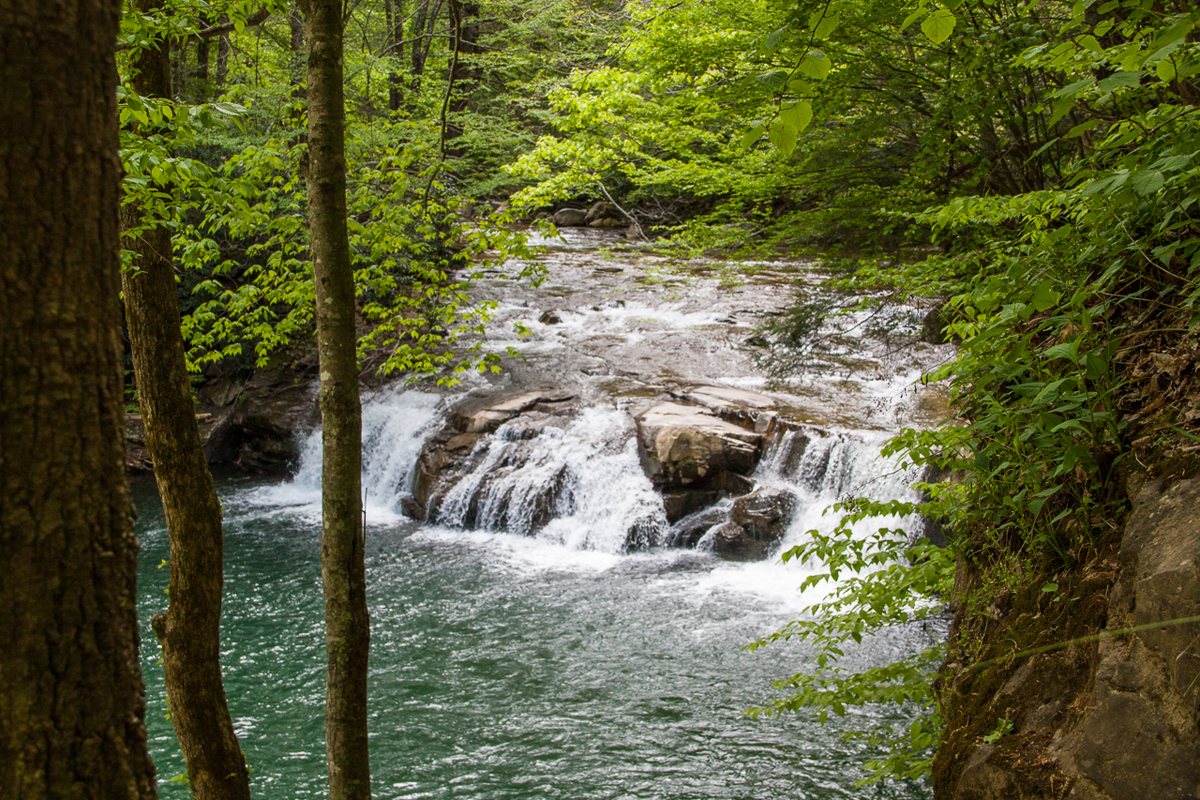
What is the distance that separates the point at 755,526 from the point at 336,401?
7714mm

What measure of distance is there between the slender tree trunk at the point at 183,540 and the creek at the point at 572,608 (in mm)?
560

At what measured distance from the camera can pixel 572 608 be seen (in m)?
8.92

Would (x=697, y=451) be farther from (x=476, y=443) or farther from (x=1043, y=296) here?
(x=1043, y=296)

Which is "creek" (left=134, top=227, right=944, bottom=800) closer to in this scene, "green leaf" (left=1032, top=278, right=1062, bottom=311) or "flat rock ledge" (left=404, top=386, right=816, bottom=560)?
"flat rock ledge" (left=404, top=386, right=816, bottom=560)

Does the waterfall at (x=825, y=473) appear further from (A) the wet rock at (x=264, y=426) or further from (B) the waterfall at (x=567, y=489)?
(A) the wet rock at (x=264, y=426)

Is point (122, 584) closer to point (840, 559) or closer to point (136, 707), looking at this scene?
point (136, 707)

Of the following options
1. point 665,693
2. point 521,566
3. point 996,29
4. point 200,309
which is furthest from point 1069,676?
point 521,566

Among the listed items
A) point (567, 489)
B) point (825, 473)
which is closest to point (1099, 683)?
point (825, 473)

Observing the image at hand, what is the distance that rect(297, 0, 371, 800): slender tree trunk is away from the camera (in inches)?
118

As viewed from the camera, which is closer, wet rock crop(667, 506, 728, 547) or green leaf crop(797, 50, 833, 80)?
green leaf crop(797, 50, 833, 80)

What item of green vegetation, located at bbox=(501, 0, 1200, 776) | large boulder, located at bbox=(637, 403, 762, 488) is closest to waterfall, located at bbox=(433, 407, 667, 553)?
large boulder, located at bbox=(637, 403, 762, 488)

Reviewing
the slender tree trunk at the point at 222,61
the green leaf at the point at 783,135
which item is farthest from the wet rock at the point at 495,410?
the green leaf at the point at 783,135

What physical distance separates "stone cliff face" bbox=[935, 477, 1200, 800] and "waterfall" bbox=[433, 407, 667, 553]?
748 centimetres

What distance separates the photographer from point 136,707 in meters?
1.55
